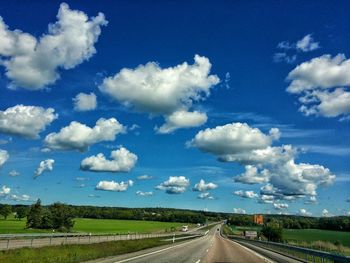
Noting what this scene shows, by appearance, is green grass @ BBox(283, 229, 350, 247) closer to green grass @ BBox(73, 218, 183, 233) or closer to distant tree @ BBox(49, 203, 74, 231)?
green grass @ BBox(73, 218, 183, 233)

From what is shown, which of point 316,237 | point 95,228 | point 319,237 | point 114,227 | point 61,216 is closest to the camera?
point 319,237

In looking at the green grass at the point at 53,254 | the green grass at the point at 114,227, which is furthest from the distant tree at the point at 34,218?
the green grass at the point at 53,254

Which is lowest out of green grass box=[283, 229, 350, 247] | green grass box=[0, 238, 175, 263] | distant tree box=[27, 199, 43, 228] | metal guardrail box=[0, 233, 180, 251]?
green grass box=[0, 238, 175, 263]

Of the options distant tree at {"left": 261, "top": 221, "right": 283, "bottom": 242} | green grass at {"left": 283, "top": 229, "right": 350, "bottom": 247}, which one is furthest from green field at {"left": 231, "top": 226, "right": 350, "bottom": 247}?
distant tree at {"left": 261, "top": 221, "right": 283, "bottom": 242}

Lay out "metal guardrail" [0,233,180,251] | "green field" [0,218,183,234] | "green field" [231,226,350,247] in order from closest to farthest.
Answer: "metal guardrail" [0,233,180,251] → "green field" [231,226,350,247] → "green field" [0,218,183,234]

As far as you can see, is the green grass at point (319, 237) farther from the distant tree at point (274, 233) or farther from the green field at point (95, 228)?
the green field at point (95, 228)

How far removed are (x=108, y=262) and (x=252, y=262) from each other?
8374 mm

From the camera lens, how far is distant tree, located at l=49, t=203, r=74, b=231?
108 meters

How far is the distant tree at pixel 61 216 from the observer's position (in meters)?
108

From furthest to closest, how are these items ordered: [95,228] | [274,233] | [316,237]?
1. [95,228]
2. [316,237]
3. [274,233]

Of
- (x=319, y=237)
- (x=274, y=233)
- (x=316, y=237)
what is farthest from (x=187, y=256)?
(x=316, y=237)

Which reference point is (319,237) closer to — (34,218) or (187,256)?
(34,218)

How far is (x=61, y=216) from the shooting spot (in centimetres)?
10788

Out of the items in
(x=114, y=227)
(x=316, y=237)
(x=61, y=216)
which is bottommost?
(x=316, y=237)
